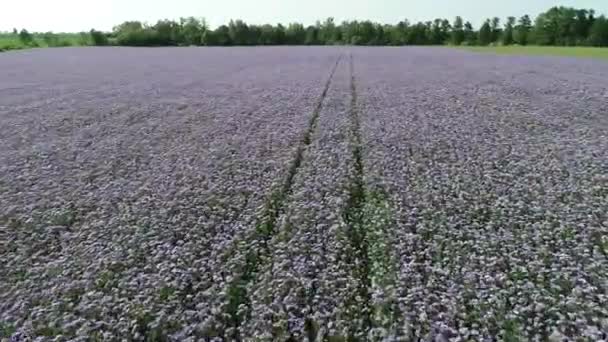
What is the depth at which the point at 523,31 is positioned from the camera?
12069 cm

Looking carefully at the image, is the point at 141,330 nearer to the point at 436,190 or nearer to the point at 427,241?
the point at 427,241

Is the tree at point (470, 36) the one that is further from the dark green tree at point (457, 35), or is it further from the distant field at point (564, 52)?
the distant field at point (564, 52)

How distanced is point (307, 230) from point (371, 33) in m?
132

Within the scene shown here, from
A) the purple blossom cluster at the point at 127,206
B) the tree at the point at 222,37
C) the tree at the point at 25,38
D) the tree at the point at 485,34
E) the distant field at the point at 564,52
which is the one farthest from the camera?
the tree at the point at 485,34

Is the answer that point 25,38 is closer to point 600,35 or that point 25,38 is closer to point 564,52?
point 564,52

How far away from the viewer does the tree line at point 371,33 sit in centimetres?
10731

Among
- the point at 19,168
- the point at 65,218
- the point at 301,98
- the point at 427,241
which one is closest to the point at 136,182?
the point at 65,218

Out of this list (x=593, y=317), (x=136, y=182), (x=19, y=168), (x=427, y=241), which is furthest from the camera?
(x=19, y=168)

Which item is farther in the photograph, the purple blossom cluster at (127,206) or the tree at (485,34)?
the tree at (485,34)

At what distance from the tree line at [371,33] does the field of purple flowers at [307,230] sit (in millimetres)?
104952

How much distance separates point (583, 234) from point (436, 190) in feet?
8.07

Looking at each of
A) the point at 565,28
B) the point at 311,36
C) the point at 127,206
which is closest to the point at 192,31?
the point at 311,36

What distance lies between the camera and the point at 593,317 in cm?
439

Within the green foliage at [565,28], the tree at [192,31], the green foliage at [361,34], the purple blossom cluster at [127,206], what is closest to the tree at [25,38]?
the green foliage at [361,34]
